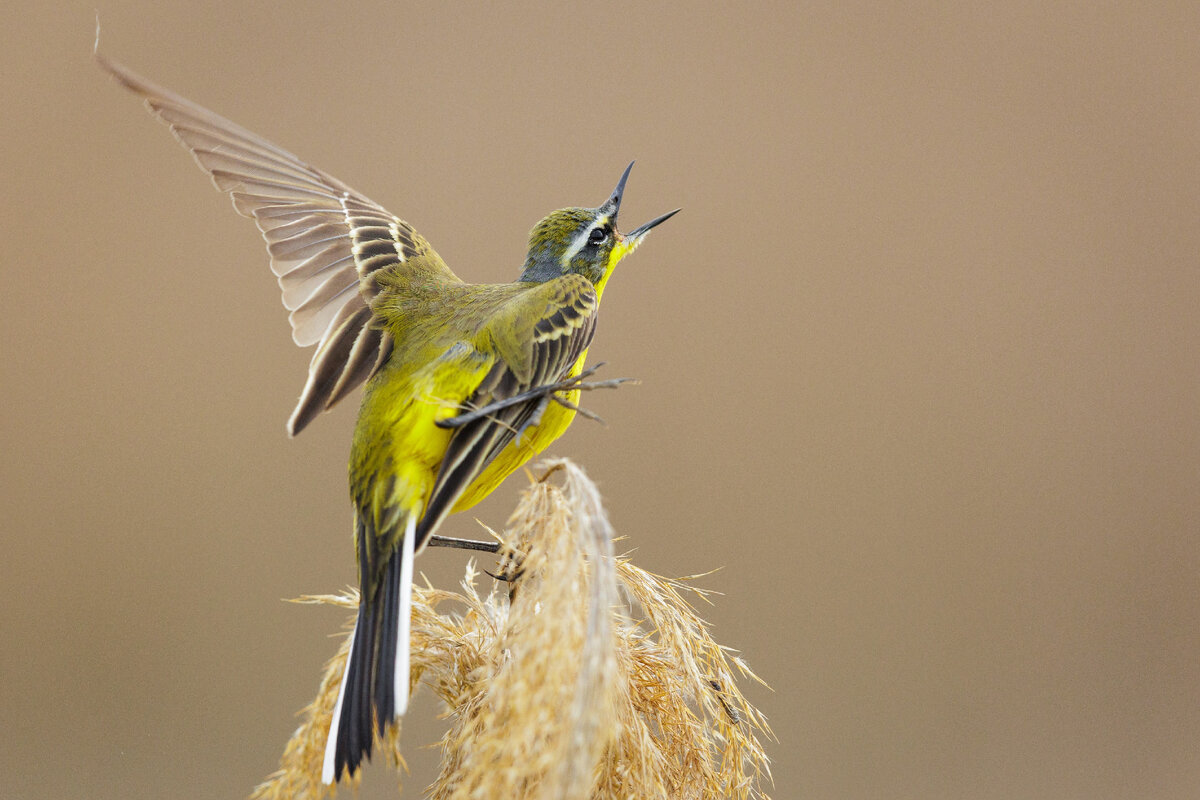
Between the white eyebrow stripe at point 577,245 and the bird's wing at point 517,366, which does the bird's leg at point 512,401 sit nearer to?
the bird's wing at point 517,366

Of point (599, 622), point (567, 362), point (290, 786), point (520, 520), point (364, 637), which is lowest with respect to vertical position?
point (290, 786)

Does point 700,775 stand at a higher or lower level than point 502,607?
lower

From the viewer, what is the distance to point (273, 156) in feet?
11.1

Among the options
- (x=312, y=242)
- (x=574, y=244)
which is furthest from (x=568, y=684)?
(x=312, y=242)

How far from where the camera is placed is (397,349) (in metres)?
2.58

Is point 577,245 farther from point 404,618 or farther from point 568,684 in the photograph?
point 568,684

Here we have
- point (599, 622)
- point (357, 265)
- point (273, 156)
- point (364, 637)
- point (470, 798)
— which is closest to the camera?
point (599, 622)

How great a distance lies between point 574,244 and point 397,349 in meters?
0.77

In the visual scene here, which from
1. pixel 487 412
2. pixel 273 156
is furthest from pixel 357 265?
pixel 487 412

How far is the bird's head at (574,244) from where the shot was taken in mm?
3047

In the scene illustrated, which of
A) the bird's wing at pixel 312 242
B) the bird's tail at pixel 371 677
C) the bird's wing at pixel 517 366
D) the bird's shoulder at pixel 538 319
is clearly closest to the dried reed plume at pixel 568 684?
the bird's tail at pixel 371 677

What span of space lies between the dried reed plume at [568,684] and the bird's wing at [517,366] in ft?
0.86

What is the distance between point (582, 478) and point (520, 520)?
193mm

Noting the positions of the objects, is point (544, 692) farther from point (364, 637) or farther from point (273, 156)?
point (273, 156)
